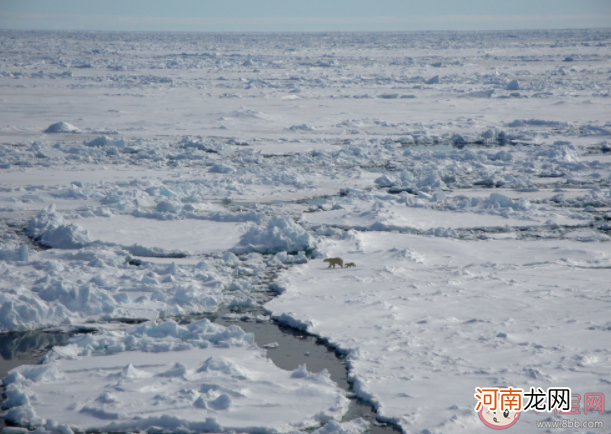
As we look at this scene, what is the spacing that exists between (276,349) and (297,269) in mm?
1601

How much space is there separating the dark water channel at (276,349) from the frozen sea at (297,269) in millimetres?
48

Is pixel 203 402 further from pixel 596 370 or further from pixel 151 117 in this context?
pixel 151 117

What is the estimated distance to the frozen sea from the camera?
12.2ft

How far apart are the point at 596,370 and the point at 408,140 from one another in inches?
→ 376

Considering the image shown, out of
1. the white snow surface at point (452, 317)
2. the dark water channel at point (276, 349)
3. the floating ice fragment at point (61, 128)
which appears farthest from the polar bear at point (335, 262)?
the floating ice fragment at point (61, 128)

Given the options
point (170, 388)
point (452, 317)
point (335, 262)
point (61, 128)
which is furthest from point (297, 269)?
point (61, 128)

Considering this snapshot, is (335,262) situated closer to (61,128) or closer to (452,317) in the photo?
(452,317)

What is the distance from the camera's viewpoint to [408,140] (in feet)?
43.2

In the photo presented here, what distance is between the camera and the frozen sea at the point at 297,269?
3.73 metres

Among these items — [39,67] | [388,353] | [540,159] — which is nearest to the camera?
[388,353]

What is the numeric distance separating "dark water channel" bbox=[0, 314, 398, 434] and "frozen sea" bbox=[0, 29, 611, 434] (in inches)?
1.9

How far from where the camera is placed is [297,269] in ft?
19.7

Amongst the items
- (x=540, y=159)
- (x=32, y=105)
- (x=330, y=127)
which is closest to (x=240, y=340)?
(x=540, y=159)

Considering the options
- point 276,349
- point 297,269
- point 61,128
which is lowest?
point 276,349
